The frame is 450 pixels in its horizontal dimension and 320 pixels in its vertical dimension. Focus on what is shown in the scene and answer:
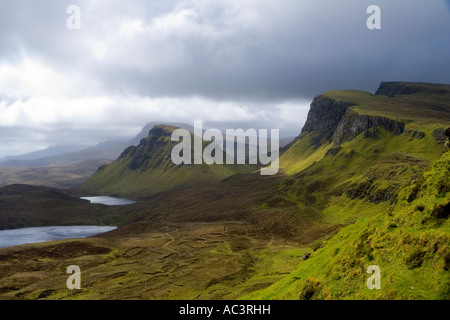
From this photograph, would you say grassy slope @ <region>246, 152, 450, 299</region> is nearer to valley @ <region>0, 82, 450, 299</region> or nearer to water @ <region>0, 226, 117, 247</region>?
valley @ <region>0, 82, 450, 299</region>

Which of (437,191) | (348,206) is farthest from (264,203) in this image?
(437,191)

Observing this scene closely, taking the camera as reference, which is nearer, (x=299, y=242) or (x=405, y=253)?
(x=405, y=253)

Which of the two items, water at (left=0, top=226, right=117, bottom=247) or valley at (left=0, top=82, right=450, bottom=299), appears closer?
valley at (left=0, top=82, right=450, bottom=299)

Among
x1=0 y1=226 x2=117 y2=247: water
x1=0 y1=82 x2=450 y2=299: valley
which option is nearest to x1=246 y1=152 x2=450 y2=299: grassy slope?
x1=0 y1=82 x2=450 y2=299: valley

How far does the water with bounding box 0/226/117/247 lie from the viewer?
156750 mm

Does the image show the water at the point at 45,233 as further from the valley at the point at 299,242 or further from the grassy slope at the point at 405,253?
the grassy slope at the point at 405,253

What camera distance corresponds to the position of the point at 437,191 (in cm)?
2530

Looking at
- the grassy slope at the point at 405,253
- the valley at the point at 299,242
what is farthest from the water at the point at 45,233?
the grassy slope at the point at 405,253

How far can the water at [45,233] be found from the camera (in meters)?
157

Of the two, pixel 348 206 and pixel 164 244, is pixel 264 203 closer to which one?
pixel 348 206

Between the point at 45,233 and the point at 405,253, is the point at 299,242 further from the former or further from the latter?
the point at 45,233

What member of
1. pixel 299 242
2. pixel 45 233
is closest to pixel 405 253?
pixel 299 242

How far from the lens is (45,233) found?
175 metres
